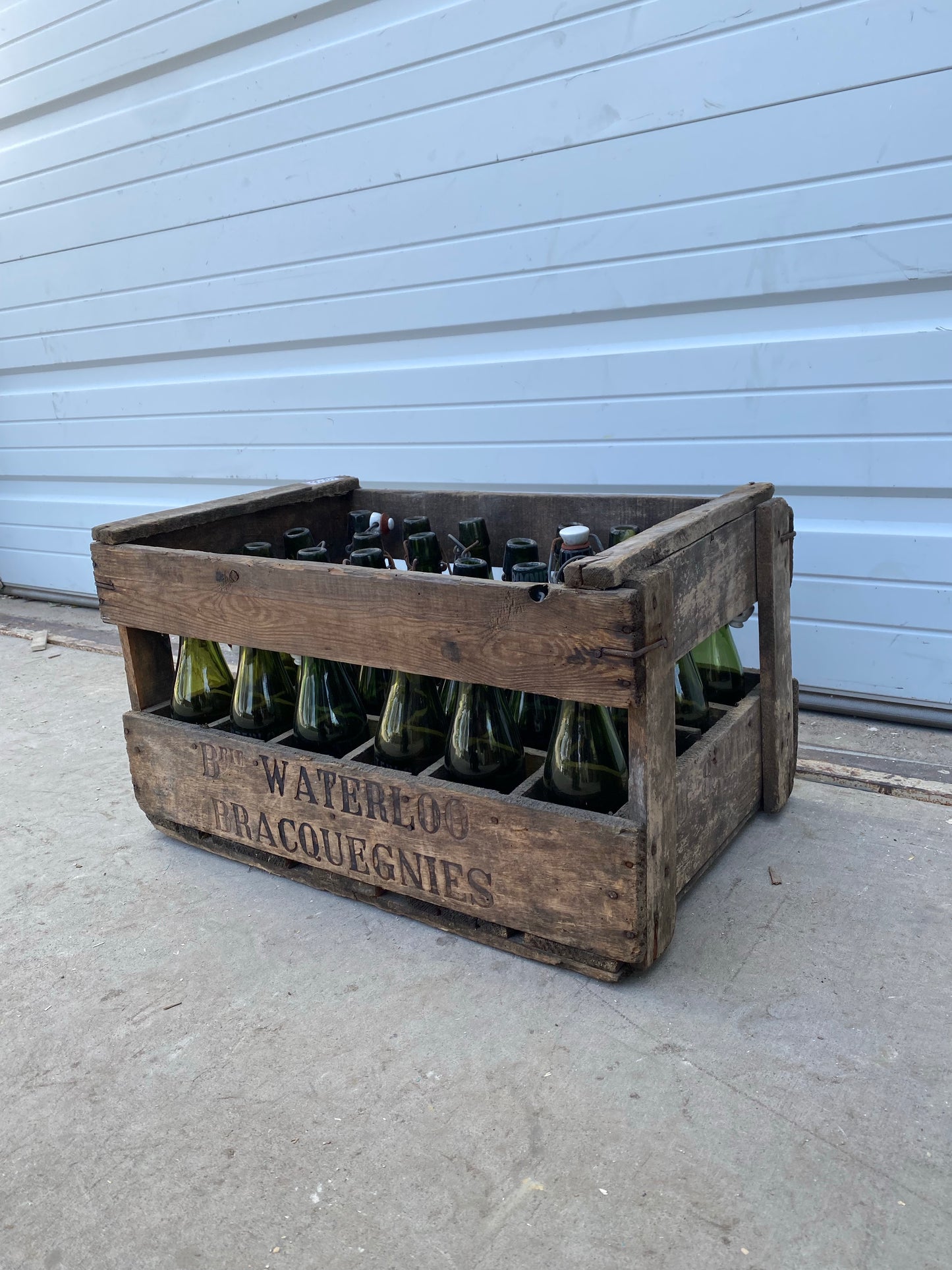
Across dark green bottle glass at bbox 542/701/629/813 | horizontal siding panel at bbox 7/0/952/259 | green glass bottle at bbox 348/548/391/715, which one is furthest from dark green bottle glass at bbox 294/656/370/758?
horizontal siding panel at bbox 7/0/952/259

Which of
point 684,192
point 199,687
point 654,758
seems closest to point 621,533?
point 654,758

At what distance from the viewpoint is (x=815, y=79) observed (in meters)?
2.09

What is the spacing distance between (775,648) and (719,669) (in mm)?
156

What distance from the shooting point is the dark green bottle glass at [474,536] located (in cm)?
202

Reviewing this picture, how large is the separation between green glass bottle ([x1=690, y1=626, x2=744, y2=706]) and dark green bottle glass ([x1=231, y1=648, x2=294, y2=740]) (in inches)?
33.5

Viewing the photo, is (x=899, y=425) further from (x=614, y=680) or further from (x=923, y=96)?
(x=614, y=680)

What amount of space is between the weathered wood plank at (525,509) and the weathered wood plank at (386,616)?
604 millimetres

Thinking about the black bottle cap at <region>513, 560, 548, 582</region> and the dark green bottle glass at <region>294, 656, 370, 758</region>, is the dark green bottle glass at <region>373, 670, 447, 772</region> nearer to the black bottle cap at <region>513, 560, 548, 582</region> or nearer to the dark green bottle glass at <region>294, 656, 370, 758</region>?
the dark green bottle glass at <region>294, 656, 370, 758</region>

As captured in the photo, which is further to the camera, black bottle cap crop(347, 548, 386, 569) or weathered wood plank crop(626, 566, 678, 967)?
black bottle cap crop(347, 548, 386, 569)

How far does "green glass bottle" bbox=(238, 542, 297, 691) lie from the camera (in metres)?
1.91

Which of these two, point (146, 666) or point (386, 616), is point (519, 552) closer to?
point (386, 616)

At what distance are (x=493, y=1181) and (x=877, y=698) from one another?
67.7 inches

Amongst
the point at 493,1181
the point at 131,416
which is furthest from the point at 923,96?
the point at 131,416

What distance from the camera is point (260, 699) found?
1929 millimetres
